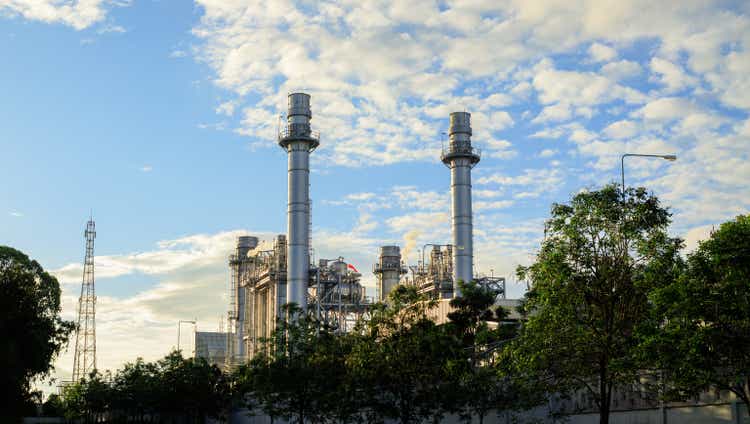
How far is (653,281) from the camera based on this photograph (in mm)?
32906

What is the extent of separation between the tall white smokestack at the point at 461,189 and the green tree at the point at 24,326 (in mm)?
39074

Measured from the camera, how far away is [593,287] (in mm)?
35438

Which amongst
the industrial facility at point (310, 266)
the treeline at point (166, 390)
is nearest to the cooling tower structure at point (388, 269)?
the industrial facility at point (310, 266)

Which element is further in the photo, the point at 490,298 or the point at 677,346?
the point at 490,298

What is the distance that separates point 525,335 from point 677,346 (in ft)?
24.9

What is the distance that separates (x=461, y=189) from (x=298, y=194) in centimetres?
1746

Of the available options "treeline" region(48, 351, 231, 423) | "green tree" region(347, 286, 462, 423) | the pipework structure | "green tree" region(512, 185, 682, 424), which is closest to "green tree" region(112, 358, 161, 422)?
"treeline" region(48, 351, 231, 423)

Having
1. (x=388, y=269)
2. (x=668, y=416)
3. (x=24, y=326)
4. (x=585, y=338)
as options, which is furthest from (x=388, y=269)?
(x=585, y=338)

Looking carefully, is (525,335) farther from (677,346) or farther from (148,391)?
(148,391)

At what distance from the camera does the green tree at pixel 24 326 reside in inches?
2494

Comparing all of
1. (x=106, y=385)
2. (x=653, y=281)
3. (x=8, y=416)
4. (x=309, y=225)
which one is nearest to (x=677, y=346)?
(x=653, y=281)

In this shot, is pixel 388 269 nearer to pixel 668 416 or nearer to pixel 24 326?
pixel 24 326

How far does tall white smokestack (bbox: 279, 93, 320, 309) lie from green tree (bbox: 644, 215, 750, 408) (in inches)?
2422

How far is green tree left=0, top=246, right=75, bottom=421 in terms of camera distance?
63.3 meters
